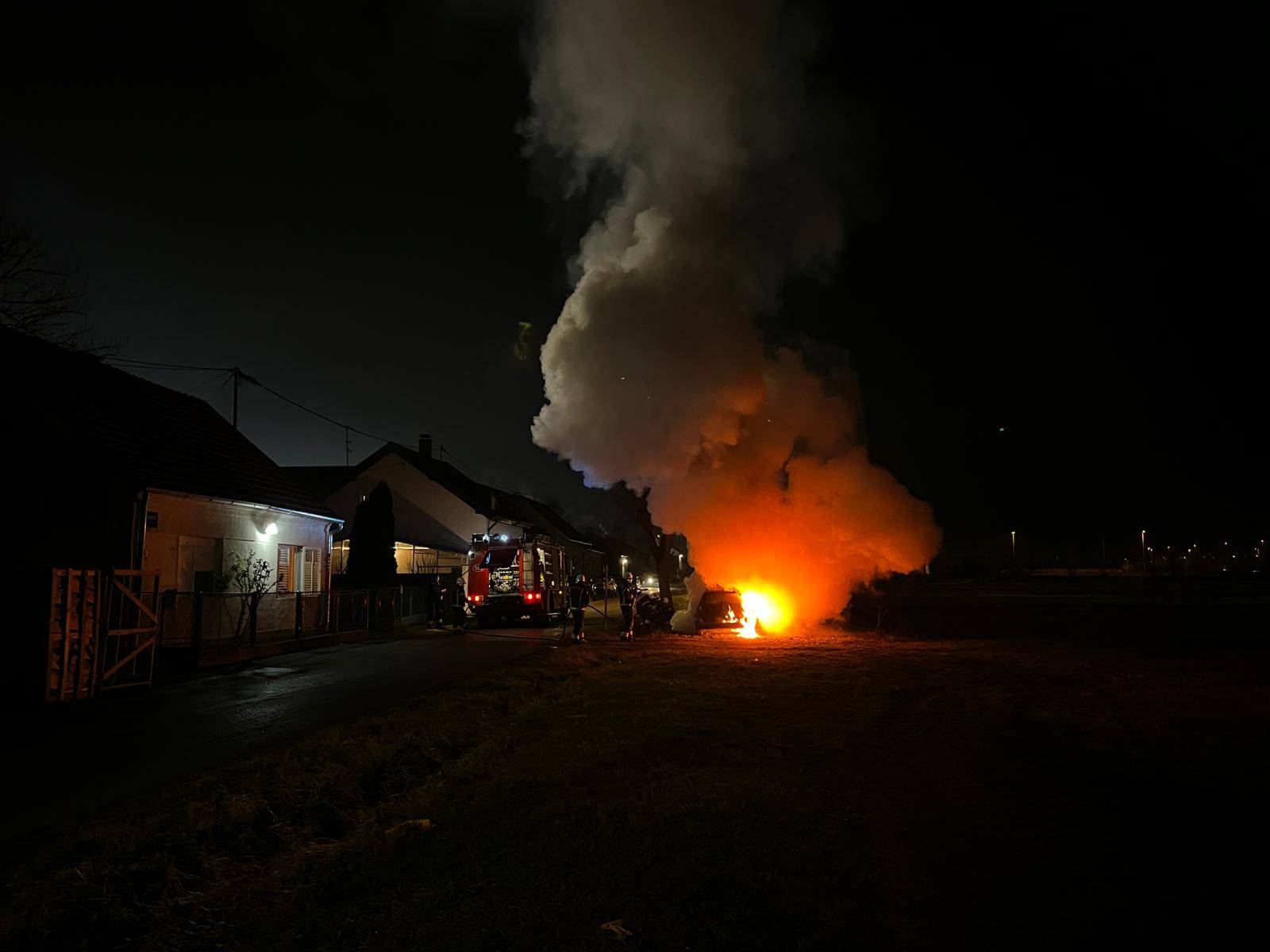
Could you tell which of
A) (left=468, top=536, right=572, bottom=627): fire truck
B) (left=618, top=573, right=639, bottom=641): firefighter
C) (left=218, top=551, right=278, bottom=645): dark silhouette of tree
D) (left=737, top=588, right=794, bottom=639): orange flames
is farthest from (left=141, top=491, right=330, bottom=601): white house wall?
(left=737, top=588, right=794, bottom=639): orange flames

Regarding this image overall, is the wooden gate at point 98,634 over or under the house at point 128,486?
under

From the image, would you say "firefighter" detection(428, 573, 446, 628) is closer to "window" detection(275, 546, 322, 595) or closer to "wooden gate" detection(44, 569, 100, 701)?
"window" detection(275, 546, 322, 595)

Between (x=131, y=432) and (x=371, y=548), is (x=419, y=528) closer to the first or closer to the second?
(x=371, y=548)

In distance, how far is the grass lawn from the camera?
4363 millimetres

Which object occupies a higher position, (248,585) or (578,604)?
(248,585)

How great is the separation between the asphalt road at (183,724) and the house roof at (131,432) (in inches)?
205

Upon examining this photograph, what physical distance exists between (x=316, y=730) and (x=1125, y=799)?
824cm

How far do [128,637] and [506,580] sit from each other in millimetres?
14608

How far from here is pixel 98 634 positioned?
487 inches

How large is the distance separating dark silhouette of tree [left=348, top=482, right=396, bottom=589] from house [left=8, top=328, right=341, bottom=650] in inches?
183

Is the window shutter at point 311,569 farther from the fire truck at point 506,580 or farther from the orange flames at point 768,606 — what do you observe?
the orange flames at point 768,606

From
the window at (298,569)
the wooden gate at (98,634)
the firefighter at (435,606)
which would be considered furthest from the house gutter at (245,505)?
the wooden gate at (98,634)

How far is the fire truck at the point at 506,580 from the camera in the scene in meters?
27.0

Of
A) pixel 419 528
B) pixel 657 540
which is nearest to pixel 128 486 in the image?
pixel 657 540
